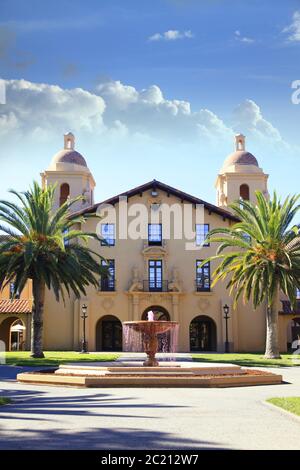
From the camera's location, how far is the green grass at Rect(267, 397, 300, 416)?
12.6 meters

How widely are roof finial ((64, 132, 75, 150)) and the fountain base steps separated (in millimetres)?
34302

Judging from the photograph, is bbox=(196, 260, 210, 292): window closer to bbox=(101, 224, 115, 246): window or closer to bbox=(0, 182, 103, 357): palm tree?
bbox=(101, 224, 115, 246): window

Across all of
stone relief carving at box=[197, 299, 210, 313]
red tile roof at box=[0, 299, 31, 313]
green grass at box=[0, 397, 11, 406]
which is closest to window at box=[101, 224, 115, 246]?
red tile roof at box=[0, 299, 31, 313]

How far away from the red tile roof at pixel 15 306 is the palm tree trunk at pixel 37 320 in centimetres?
990

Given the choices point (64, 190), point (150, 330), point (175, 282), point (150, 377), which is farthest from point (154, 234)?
point (150, 377)

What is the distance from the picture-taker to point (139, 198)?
46.4m

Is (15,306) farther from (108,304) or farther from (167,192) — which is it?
(167,192)

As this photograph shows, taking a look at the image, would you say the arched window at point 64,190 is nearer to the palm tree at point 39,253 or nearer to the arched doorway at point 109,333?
the arched doorway at point 109,333

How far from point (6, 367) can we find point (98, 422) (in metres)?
17.8

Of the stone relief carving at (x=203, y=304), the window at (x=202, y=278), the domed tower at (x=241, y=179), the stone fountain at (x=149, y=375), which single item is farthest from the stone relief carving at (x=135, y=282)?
the stone fountain at (x=149, y=375)

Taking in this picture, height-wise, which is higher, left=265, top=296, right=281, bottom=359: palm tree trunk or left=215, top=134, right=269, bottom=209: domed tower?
left=215, top=134, right=269, bottom=209: domed tower

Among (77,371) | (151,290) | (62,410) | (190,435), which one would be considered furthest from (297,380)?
(151,290)

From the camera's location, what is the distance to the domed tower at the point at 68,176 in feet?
169
